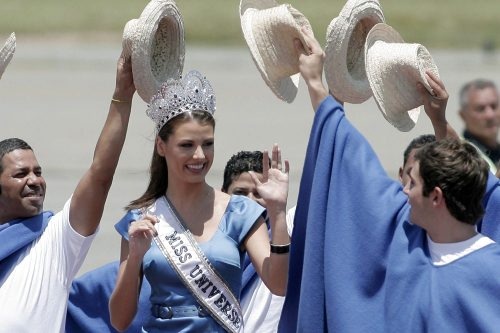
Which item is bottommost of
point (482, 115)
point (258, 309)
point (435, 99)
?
point (258, 309)

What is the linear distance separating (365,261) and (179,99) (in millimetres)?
1027

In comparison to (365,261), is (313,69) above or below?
above

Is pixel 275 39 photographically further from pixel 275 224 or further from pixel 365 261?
pixel 365 261

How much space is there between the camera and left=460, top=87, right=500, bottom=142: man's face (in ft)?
28.0

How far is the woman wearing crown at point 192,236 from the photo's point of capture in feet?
16.0

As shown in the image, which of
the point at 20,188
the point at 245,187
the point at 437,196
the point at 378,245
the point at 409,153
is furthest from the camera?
the point at 245,187

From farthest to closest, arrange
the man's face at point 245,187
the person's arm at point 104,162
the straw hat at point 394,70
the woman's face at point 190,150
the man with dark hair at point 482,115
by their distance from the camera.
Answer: the man with dark hair at point 482,115, the man's face at point 245,187, the person's arm at point 104,162, the woman's face at point 190,150, the straw hat at point 394,70

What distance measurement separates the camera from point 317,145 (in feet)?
15.5

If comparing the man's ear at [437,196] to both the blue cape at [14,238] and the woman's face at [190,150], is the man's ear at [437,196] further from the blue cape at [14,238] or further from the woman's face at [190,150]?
the blue cape at [14,238]

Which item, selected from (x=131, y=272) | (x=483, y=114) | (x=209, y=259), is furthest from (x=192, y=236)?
(x=483, y=114)

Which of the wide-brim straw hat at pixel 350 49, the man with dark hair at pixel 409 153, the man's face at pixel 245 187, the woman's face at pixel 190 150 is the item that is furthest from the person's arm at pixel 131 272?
the man's face at pixel 245 187

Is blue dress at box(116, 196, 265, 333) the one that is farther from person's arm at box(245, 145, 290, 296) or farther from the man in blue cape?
the man in blue cape

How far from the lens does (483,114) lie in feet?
28.1

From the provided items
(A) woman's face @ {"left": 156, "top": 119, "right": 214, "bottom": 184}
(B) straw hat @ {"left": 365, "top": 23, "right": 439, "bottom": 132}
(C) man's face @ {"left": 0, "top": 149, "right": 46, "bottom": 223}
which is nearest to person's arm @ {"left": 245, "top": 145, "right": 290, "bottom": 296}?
(A) woman's face @ {"left": 156, "top": 119, "right": 214, "bottom": 184}
